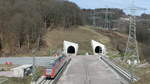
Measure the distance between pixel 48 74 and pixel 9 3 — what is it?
4182cm

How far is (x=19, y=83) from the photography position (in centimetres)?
2020

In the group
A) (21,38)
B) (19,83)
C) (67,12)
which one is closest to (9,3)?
(21,38)

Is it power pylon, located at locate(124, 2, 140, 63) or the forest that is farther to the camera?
the forest

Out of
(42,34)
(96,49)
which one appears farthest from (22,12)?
(96,49)

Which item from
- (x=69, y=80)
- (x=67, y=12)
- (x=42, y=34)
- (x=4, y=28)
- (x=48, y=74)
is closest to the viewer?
(x=48, y=74)

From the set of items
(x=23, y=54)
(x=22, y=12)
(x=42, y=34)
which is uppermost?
(x=22, y=12)

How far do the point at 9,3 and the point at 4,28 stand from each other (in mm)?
6323

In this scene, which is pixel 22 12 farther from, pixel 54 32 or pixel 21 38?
pixel 54 32

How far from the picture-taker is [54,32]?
82500 millimetres

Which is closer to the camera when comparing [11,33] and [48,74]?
[48,74]

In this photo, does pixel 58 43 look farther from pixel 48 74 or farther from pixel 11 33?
pixel 48 74

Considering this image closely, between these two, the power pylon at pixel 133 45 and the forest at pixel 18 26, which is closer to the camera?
the power pylon at pixel 133 45

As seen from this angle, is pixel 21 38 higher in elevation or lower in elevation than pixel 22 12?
lower

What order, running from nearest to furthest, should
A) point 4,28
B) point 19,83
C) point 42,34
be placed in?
point 19,83
point 4,28
point 42,34
